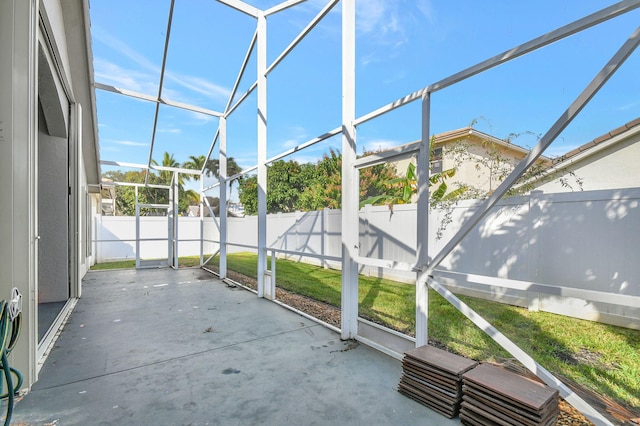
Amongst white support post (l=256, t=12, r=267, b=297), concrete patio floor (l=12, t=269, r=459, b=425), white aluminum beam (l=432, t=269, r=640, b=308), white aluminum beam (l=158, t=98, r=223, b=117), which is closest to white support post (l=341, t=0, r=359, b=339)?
concrete patio floor (l=12, t=269, r=459, b=425)

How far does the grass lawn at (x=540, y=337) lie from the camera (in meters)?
2.44

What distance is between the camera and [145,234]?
1216cm

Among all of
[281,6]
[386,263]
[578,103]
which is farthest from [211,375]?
[281,6]

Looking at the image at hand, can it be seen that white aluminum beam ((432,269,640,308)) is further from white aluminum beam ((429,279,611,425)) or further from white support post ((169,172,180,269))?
white support post ((169,172,180,269))

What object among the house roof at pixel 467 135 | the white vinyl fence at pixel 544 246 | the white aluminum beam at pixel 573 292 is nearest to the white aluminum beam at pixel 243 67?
the house roof at pixel 467 135

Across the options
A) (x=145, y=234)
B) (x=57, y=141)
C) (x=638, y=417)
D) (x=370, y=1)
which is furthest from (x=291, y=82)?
(x=145, y=234)

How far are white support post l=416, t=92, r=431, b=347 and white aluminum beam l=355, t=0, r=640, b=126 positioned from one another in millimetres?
157

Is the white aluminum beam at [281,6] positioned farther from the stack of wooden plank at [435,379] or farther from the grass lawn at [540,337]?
the stack of wooden plank at [435,379]

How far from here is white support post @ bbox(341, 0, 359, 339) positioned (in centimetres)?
345

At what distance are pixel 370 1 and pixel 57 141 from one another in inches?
210

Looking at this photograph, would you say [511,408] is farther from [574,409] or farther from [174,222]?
[174,222]

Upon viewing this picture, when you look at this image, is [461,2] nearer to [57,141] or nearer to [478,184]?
[478,184]

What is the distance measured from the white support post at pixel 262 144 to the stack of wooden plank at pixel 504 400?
4103mm

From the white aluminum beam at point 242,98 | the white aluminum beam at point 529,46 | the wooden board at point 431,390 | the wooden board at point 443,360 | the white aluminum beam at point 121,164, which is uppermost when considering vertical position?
the white aluminum beam at point 242,98
